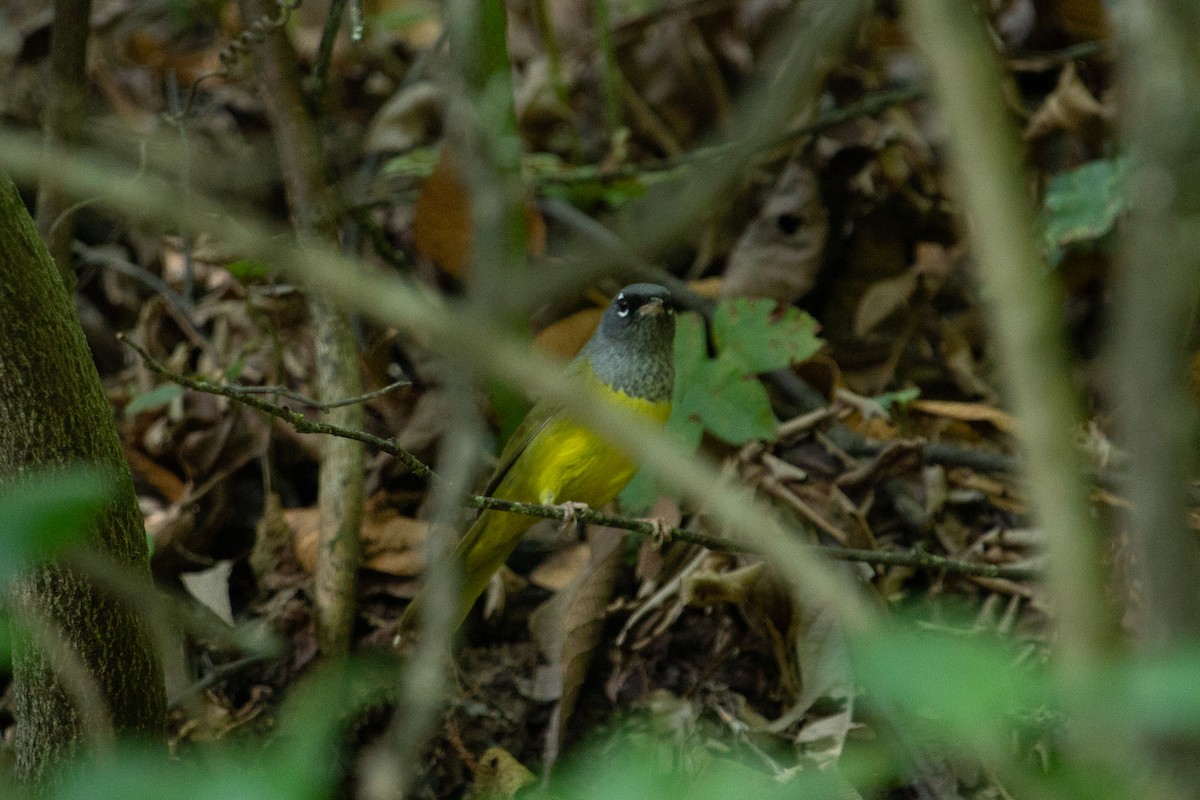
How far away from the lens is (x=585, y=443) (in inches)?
160

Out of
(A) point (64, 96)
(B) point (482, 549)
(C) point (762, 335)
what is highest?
(A) point (64, 96)

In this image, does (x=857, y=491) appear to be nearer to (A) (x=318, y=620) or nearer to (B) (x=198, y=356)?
(A) (x=318, y=620)

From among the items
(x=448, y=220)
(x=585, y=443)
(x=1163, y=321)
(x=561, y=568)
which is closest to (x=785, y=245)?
(x=448, y=220)

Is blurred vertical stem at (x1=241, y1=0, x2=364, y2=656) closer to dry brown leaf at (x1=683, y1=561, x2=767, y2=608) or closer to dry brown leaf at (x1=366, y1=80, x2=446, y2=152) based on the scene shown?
dry brown leaf at (x1=683, y1=561, x2=767, y2=608)

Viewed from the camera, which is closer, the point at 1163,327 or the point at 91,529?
the point at 1163,327

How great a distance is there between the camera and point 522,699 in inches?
159

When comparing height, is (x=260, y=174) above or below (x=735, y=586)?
above

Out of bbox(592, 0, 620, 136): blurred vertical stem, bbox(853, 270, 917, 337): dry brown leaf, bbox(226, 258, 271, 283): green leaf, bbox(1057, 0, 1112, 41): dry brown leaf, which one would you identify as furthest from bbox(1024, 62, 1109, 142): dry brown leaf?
bbox(226, 258, 271, 283): green leaf

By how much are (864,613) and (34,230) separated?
222cm

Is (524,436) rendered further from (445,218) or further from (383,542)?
(445,218)

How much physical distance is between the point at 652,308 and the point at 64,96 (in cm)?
201

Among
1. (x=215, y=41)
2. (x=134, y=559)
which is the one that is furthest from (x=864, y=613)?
(x=215, y=41)

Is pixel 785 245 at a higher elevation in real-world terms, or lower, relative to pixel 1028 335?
lower

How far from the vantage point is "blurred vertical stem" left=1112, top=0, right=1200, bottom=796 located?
0.88 m
